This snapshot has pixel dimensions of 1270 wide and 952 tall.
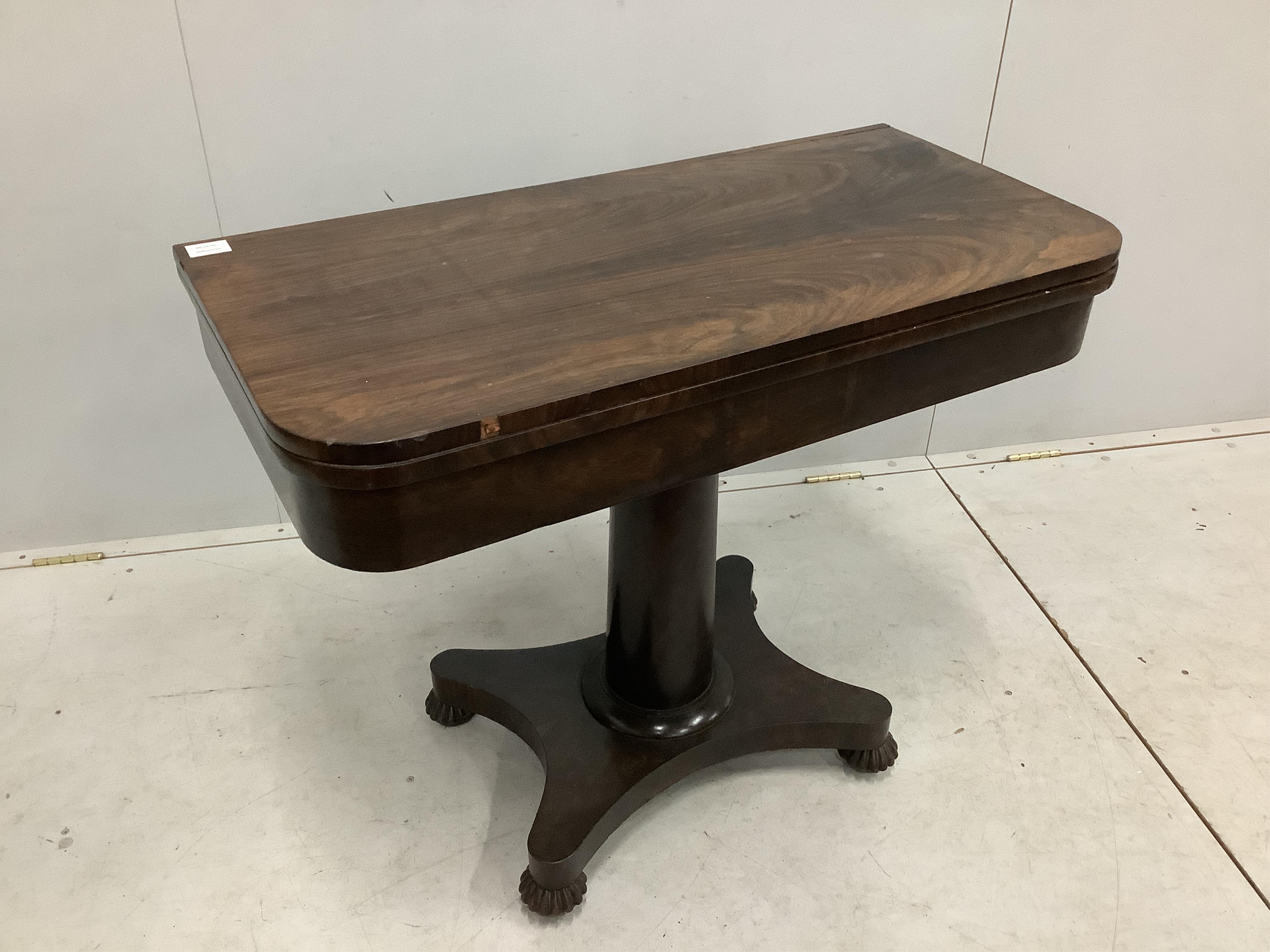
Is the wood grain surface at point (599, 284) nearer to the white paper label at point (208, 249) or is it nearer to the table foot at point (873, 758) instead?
the white paper label at point (208, 249)

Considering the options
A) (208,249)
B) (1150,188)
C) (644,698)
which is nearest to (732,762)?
(644,698)

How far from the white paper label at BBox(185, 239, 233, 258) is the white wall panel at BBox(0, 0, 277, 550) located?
0.53 meters

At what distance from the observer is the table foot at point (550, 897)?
1.31 meters

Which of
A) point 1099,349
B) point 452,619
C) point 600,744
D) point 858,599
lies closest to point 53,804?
point 452,619

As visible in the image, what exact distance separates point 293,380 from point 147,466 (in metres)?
1.12

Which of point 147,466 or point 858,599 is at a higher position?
point 147,466

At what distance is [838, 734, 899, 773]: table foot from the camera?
1505 millimetres

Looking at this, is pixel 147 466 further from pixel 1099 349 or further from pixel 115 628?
pixel 1099 349

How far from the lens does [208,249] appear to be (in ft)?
4.03

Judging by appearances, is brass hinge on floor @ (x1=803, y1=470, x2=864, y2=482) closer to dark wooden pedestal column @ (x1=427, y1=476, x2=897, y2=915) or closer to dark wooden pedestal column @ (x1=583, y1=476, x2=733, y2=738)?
dark wooden pedestal column @ (x1=427, y1=476, x2=897, y2=915)

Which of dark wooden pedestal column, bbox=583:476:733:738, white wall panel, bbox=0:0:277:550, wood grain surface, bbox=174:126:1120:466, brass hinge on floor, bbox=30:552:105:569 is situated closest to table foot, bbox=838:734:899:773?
dark wooden pedestal column, bbox=583:476:733:738

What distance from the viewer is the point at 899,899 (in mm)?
1353

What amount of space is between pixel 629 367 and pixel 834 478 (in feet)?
4.13

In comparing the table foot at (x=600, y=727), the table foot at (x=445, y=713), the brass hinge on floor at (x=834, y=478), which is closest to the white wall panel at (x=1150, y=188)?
the brass hinge on floor at (x=834, y=478)
